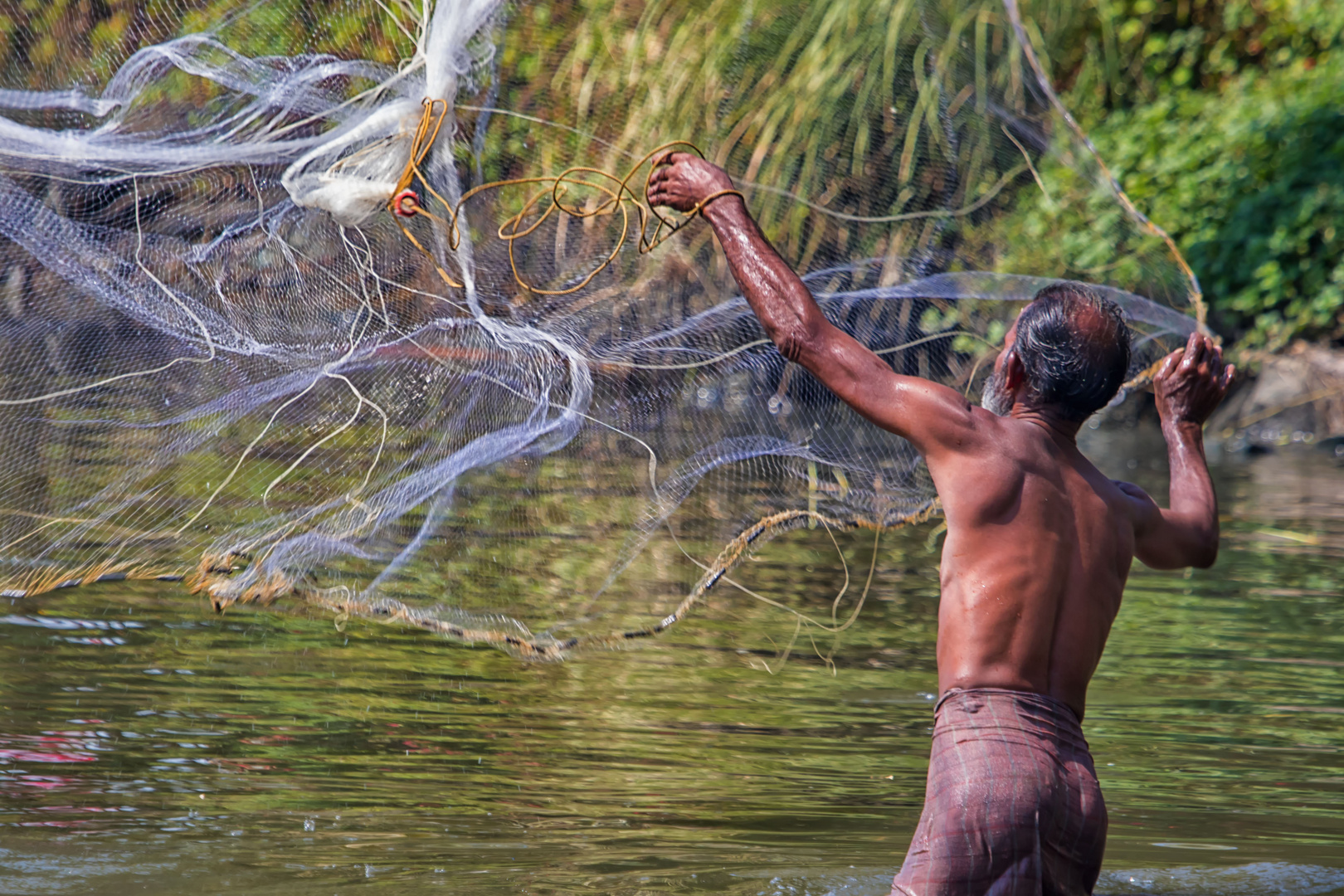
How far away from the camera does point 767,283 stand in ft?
10.5

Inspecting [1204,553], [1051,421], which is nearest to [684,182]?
[1051,421]

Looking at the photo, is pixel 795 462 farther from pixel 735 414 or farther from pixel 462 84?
pixel 462 84

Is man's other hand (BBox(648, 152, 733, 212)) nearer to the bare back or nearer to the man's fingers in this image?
the bare back

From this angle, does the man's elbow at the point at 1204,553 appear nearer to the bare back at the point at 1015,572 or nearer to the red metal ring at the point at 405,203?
the bare back at the point at 1015,572

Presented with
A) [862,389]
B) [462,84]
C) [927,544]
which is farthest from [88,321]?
[927,544]

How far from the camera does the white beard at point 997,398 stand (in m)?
3.34

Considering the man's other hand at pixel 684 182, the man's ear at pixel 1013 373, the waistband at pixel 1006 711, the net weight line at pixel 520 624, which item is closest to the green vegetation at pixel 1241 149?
the net weight line at pixel 520 624

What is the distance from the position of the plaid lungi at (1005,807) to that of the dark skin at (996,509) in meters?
0.07

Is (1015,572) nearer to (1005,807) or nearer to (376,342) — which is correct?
(1005,807)

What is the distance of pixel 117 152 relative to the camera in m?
4.18

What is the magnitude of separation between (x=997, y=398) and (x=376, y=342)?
5.82 feet

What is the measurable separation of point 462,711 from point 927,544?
3910 millimetres

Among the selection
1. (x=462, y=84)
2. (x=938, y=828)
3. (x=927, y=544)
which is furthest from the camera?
(x=927, y=544)

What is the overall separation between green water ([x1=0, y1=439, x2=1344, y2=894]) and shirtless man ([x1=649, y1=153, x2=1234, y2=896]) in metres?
1.02
